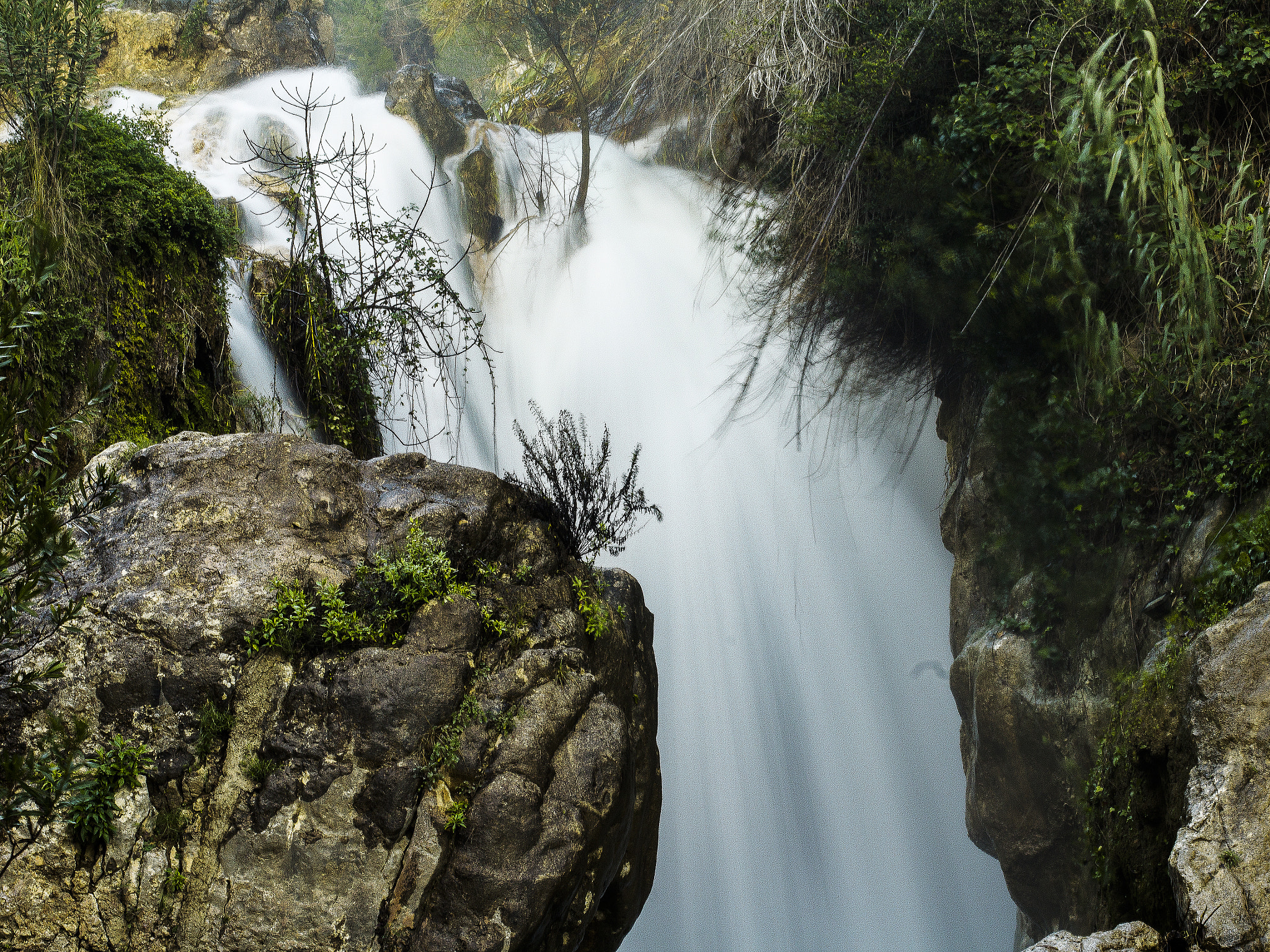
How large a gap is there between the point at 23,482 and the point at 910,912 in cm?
1141

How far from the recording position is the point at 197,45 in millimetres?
12305

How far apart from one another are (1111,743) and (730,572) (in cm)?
477

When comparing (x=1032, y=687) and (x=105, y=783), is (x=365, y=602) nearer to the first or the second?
(x=105, y=783)

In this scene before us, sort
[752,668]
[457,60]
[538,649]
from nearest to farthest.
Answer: [538,649] → [752,668] → [457,60]

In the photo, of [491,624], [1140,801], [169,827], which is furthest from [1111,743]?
[169,827]

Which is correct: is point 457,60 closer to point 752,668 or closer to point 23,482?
point 752,668

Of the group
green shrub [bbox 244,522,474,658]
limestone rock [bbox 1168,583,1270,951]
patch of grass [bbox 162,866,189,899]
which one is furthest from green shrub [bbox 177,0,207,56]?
limestone rock [bbox 1168,583,1270,951]

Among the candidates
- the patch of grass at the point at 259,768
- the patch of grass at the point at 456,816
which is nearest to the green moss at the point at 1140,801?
the patch of grass at the point at 456,816

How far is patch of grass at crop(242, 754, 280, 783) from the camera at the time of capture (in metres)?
3.38

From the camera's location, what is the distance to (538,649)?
13.2ft

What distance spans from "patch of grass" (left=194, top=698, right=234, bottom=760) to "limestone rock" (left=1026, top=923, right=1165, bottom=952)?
3.12 m

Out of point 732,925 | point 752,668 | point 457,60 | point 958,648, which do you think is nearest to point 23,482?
point 958,648

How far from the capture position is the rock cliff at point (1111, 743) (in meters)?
2.70

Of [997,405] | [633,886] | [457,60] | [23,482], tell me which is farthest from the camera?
[457,60]
